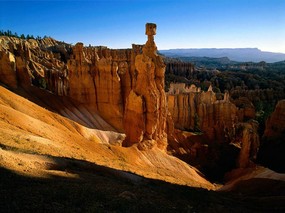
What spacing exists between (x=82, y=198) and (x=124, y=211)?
1.60 metres

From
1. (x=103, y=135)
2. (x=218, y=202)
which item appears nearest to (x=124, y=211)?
(x=218, y=202)

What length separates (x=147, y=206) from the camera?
11.6m

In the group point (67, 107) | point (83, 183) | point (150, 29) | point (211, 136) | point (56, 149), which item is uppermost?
point (150, 29)

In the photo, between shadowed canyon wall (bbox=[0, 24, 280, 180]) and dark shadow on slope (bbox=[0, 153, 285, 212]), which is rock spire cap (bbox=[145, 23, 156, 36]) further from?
dark shadow on slope (bbox=[0, 153, 285, 212])

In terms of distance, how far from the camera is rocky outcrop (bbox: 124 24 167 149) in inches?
1246

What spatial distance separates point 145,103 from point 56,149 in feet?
49.8

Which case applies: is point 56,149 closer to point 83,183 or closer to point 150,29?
point 83,183

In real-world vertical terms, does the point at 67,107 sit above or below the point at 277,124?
above

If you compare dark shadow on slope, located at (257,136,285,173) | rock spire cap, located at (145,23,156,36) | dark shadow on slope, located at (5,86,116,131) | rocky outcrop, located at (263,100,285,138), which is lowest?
dark shadow on slope, located at (257,136,285,173)

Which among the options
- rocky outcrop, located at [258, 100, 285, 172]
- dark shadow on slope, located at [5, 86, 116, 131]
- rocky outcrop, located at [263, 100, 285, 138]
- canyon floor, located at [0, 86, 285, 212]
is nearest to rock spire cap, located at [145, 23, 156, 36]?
canyon floor, located at [0, 86, 285, 212]

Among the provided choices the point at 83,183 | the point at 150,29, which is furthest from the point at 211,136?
the point at 83,183

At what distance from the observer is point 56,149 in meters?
18.2

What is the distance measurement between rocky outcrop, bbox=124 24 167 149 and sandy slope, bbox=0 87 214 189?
7.71ft

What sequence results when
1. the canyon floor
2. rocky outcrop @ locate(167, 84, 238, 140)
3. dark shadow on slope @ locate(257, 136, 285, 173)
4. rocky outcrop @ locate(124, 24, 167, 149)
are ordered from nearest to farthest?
the canyon floor → rocky outcrop @ locate(124, 24, 167, 149) → dark shadow on slope @ locate(257, 136, 285, 173) → rocky outcrop @ locate(167, 84, 238, 140)
